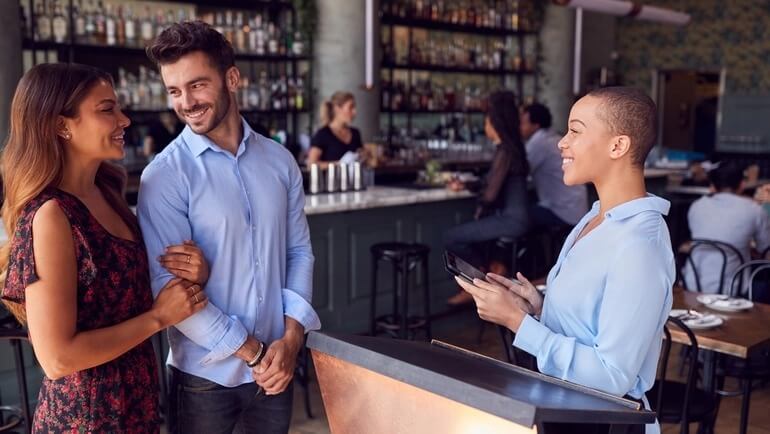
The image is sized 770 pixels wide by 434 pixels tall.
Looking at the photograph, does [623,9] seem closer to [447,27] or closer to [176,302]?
[447,27]

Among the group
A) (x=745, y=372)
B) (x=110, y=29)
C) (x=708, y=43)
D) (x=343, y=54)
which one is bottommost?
(x=745, y=372)

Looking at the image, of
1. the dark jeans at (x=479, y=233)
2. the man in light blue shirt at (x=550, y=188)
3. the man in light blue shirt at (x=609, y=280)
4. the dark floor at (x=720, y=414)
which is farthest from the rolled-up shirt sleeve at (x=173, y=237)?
the man in light blue shirt at (x=550, y=188)

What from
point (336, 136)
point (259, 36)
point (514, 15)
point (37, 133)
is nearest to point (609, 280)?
point (37, 133)

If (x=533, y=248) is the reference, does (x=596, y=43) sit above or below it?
above

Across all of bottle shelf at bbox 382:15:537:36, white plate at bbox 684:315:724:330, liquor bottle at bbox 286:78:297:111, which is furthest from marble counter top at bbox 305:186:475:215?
bottle shelf at bbox 382:15:537:36

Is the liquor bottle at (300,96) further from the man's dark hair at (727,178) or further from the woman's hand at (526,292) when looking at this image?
the woman's hand at (526,292)

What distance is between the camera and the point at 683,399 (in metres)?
2.89

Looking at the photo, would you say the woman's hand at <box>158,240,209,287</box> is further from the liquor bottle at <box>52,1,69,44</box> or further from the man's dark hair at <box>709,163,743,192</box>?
the liquor bottle at <box>52,1,69,44</box>

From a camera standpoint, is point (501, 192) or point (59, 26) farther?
point (59, 26)

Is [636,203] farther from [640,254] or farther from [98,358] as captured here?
[98,358]

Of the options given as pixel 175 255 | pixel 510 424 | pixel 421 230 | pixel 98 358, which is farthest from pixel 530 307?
pixel 421 230

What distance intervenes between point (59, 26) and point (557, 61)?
6.32 metres

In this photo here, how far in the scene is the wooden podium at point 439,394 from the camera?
3.41 feet

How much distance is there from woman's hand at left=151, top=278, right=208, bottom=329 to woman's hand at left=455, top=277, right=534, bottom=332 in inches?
23.8
